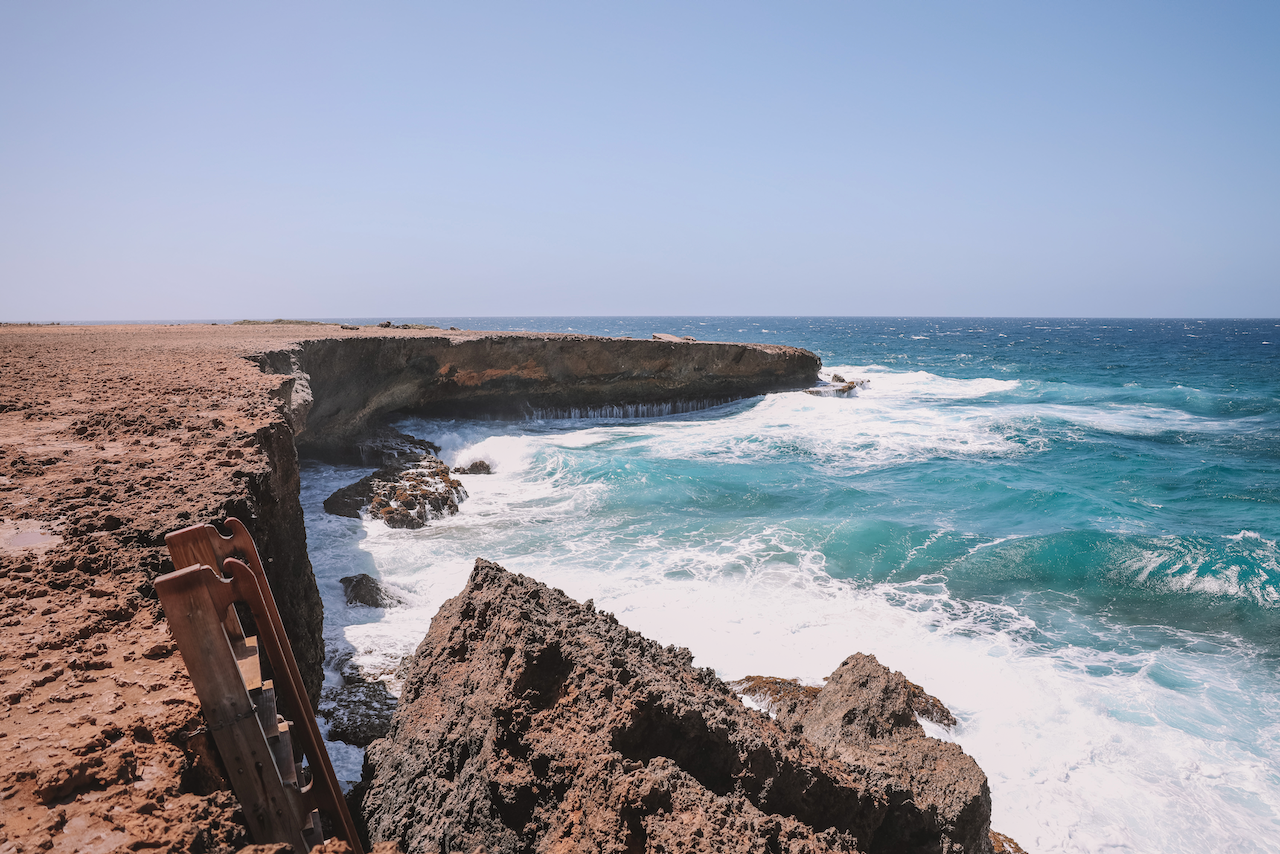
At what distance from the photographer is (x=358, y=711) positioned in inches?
235

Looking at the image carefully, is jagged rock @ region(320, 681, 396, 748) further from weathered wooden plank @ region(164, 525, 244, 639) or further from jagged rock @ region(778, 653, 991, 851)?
jagged rock @ region(778, 653, 991, 851)

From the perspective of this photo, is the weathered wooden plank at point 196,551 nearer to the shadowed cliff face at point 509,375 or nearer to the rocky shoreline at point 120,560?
the rocky shoreline at point 120,560

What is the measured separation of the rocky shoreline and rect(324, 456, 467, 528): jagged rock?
0.22 meters

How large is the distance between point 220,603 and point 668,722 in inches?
74.8

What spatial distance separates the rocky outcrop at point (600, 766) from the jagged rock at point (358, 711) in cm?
215

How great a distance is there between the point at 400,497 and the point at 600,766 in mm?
A: 10952

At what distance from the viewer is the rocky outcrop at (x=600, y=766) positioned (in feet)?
8.63

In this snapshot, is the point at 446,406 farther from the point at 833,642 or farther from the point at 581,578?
the point at 833,642

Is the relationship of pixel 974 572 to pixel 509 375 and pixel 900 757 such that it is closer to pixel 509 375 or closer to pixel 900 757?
pixel 900 757

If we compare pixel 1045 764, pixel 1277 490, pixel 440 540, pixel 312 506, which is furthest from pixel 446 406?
pixel 1277 490

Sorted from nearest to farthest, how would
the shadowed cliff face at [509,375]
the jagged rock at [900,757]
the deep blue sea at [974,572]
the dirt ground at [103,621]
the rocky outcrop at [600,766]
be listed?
the dirt ground at [103,621]
the rocky outcrop at [600,766]
the jagged rock at [900,757]
the deep blue sea at [974,572]
the shadowed cliff face at [509,375]

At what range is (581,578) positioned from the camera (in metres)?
9.80

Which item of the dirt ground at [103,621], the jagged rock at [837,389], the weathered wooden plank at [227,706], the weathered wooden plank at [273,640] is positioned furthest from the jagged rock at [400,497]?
the jagged rock at [837,389]

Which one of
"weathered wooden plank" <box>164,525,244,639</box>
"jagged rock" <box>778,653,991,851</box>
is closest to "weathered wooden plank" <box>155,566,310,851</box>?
"weathered wooden plank" <box>164,525,244,639</box>
